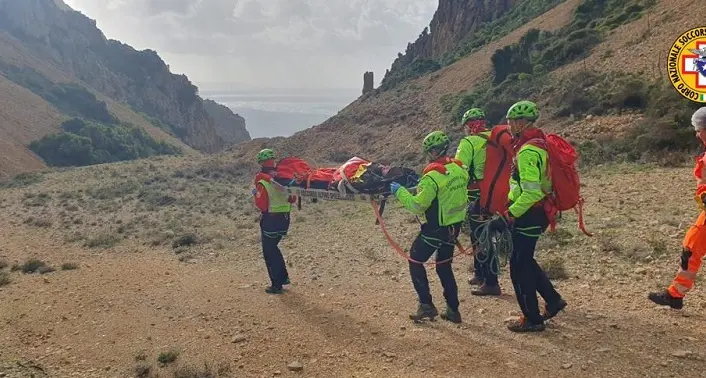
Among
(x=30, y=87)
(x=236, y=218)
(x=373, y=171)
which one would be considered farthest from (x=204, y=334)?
(x=30, y=87)

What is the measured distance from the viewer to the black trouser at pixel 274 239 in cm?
782

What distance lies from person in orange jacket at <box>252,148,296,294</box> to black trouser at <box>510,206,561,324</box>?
371 cm

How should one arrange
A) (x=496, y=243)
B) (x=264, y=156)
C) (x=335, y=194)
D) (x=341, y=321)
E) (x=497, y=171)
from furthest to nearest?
(x=264, y=156) → (x=335, y=194) → (x=341, y=321) → (x=497, y=171) → (x=496, y=243)

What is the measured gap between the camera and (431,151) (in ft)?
18.7

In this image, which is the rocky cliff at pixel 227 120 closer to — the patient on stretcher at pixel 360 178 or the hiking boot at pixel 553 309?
the patient on stretcher at pixel 360 178

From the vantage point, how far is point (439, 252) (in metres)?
5.85

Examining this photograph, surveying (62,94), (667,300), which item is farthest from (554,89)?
(62,94)

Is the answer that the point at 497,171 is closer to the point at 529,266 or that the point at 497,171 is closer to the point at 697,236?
the point at 529,266

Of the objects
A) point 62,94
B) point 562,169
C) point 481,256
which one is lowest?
point 481,256

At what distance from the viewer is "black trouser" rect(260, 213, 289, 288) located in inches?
308

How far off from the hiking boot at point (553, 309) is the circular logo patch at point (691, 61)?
9.21 meters

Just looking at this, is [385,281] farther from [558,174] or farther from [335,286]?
[558,174]

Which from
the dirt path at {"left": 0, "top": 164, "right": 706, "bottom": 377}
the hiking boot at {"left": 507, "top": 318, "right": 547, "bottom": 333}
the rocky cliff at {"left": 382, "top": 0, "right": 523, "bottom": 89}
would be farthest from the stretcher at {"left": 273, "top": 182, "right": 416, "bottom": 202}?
the rocky cliff at {"left": 382, "top": 0, "right": 523, "bottom": 89}

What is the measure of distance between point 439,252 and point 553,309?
1354 mm
